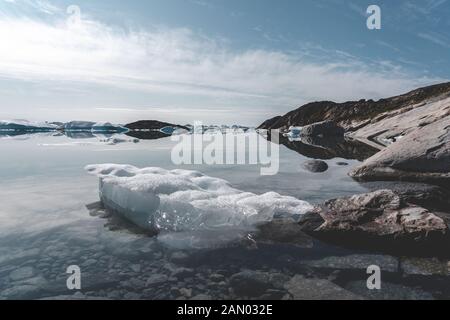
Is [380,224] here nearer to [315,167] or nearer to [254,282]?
[254,282]

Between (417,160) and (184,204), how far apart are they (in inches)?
345

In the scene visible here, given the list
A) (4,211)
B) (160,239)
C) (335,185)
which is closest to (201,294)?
(160,239)

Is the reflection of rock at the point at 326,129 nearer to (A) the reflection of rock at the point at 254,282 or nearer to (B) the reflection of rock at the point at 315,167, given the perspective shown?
(B) the reflection of rock at the point at 315,167

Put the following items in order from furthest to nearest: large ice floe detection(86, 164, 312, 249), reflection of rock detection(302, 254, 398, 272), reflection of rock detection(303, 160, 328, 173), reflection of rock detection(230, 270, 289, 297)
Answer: reflection of rock detection(303, 160, 328, 173)
large ice floe detection(86, 164, 312, 249)
reflection of rock detection(302, 254, 398, 272)
reflection of rock detection(230, 270, 289, 297)

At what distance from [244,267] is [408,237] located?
2770mm

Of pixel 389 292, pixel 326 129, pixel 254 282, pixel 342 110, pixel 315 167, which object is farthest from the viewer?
pixel 342 110

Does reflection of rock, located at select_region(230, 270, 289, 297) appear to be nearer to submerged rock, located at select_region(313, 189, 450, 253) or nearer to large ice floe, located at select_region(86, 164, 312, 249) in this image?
large ice floe, located at select_region(86, 164, 312, 249)

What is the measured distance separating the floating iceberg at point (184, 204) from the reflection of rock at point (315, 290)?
7.75ft

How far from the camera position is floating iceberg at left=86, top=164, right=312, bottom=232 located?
738 centimetres

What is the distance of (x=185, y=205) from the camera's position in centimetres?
753

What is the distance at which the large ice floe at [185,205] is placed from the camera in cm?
734

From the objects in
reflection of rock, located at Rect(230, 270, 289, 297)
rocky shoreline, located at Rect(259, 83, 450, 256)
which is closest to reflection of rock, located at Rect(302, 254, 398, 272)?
rocky shoreline, located at Rect(259, 83, 450, 256)

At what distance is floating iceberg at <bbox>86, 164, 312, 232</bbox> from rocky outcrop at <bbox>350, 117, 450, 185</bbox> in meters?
5.92

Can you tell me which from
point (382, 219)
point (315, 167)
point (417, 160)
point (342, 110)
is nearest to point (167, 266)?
point (382, 219)
